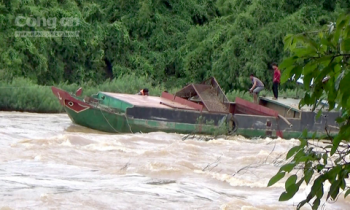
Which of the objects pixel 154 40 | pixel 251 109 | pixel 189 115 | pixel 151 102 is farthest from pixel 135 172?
pixel 154 40

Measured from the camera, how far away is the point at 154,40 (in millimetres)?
30781

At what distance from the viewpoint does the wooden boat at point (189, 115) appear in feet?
54.2

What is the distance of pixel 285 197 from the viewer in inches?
A: 104

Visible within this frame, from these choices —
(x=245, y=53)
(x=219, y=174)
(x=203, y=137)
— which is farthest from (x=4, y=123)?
(x=245, y=53)

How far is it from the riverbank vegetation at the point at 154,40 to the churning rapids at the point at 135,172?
8.80 meters

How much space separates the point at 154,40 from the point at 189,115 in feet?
47.6

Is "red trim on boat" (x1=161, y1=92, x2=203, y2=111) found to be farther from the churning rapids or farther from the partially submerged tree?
the partially submerged tree

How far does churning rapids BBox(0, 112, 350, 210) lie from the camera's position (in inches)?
321

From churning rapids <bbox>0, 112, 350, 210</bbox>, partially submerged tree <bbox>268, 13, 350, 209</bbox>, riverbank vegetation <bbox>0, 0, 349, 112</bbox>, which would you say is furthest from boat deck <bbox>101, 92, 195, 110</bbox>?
partially submerged tree <bbox>268, 13, 350, 209</bbox>

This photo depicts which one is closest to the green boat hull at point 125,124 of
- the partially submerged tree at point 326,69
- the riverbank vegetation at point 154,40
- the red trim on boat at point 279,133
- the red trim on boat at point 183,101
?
the red trim on boat at point 183,101

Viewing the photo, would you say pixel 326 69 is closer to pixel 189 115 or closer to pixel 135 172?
pixel 135 172

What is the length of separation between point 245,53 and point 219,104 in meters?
→ 9.56

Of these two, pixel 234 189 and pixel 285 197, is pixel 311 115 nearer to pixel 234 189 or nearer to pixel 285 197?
pixel 234 189

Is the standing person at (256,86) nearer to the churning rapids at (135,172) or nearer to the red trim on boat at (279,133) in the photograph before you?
the red trim on boat at (279,133)
